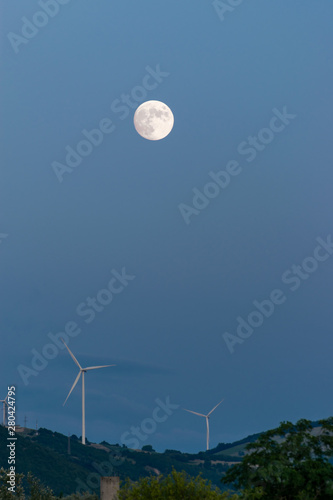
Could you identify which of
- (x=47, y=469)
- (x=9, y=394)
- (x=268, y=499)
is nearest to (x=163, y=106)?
(x=9, y=394)

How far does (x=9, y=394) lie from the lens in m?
47.3

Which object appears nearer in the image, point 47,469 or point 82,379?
point 82,379

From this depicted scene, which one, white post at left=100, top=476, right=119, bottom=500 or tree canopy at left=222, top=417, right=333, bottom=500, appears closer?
white post at left=100, top=476, right=119, bottom=500

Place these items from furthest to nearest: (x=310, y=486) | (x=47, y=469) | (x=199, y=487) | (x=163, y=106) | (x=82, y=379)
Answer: (x=47, y=469) → (x=82, y=379) → (x=163, y=106) → (x=310, y=486) → (x=199, y=487)

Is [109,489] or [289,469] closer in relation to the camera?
[109,489]

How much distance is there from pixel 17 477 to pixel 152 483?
20786 millimetres

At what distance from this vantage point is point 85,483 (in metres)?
174

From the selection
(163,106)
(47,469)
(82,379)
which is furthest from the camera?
(47,469)

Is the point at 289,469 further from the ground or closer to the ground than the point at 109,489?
further from the ground

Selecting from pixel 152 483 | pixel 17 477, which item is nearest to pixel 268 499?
pixel 152 483

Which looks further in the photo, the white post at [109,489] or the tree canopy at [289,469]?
the tree canopy at [289,469]

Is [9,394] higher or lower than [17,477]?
higher

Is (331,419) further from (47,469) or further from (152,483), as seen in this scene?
(47,469)

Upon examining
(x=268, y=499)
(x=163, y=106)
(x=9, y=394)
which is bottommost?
(x=268, y=499)
